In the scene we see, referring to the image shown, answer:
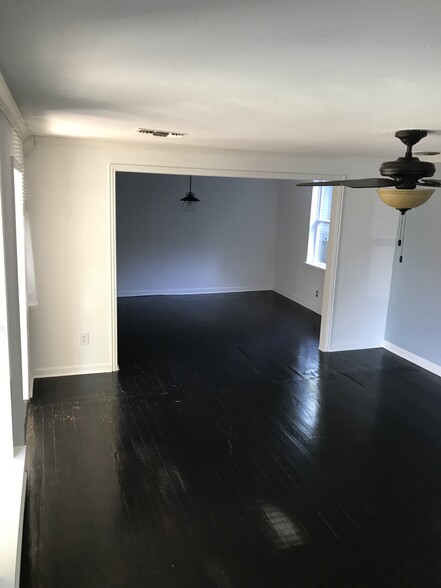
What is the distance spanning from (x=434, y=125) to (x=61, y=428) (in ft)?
10.6

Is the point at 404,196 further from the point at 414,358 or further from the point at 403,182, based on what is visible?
the point at 414,358

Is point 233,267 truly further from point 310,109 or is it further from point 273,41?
point 273,41

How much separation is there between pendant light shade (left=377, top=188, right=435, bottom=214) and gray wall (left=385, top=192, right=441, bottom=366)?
8.03 feet

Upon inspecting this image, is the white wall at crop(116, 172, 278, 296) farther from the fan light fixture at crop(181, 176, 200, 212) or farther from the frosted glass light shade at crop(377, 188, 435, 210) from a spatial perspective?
the frosted glass light shade at crop(377, 188, 435, 210)

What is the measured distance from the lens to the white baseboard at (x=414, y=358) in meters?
4.87

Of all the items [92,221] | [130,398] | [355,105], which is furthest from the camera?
[92,221]

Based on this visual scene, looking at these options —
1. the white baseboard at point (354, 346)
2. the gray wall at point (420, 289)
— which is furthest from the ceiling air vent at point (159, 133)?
the white baseboard at point (354, 346)

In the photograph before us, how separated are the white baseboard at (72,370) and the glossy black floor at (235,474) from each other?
89 mm

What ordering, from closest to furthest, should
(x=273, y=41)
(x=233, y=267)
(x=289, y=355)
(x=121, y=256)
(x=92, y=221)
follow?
(x=273, y=41) → (x=92, y=221) → (x=289, y=355) → (x=121, y=256) → (x=233, y=267)

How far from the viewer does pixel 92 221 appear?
432 centimetres

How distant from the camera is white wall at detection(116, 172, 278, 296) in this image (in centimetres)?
764

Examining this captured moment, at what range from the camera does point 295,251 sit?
7.79 m

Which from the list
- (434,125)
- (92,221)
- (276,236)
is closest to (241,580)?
(434,125)

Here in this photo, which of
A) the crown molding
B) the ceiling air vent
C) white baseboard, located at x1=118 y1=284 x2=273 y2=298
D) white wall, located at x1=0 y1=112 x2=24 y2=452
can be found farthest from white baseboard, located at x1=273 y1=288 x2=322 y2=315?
white wall, located at x1=0 y1=112 x2=24 y2=452
